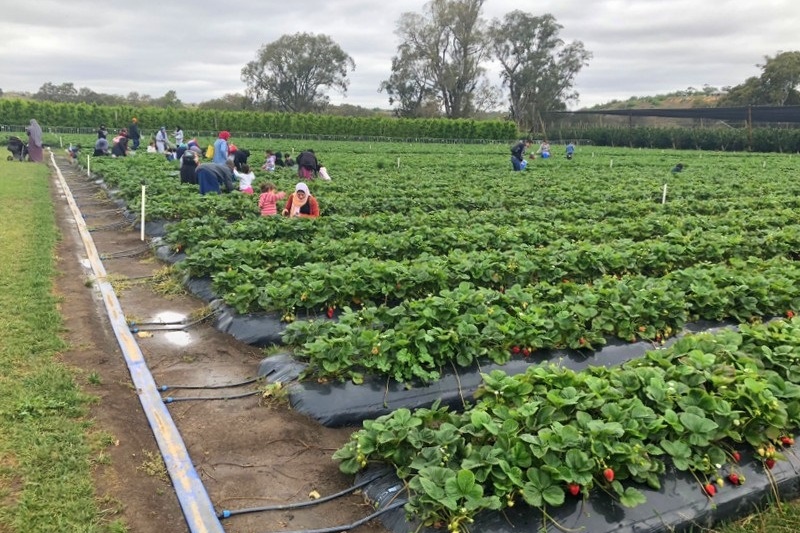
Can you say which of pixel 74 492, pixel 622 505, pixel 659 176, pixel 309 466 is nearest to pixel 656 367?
pixel 622 505

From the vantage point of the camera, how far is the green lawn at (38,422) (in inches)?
138

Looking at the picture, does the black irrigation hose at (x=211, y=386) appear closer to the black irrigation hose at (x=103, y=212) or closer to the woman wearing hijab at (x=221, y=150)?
the black irrigation hose at (x=103, y=212)

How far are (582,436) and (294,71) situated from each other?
81.1m

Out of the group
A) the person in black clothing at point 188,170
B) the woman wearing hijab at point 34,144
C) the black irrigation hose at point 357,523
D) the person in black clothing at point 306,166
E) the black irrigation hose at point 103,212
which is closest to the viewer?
the black irrigation hose at point 357,523

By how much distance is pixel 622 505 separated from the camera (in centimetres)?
339

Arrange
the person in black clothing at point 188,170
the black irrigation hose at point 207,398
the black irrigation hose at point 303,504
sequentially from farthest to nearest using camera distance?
the person in black clothing at point 188,170 → the black irrigation hose at point 207,398 → the black irrigation hose at point 303,504

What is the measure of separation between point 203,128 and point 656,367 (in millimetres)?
53108

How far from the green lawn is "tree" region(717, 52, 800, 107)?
77.0m

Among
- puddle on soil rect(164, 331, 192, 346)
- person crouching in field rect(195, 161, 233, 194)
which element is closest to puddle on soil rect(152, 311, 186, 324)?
puddle on soil rect(164, 331, 192, 346)

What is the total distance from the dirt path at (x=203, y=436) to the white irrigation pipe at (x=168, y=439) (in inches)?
2.4

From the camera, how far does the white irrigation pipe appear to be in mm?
3639

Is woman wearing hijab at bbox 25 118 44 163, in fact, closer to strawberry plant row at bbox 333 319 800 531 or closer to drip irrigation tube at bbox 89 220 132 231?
drip irrigation tube at bbox 89 220 132 231

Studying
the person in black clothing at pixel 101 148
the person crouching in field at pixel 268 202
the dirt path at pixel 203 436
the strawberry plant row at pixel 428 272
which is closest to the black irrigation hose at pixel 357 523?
the dirt path at pixel 203 436

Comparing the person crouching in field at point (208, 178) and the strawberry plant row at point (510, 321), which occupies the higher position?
the person crouching in field at point (208, 178)
